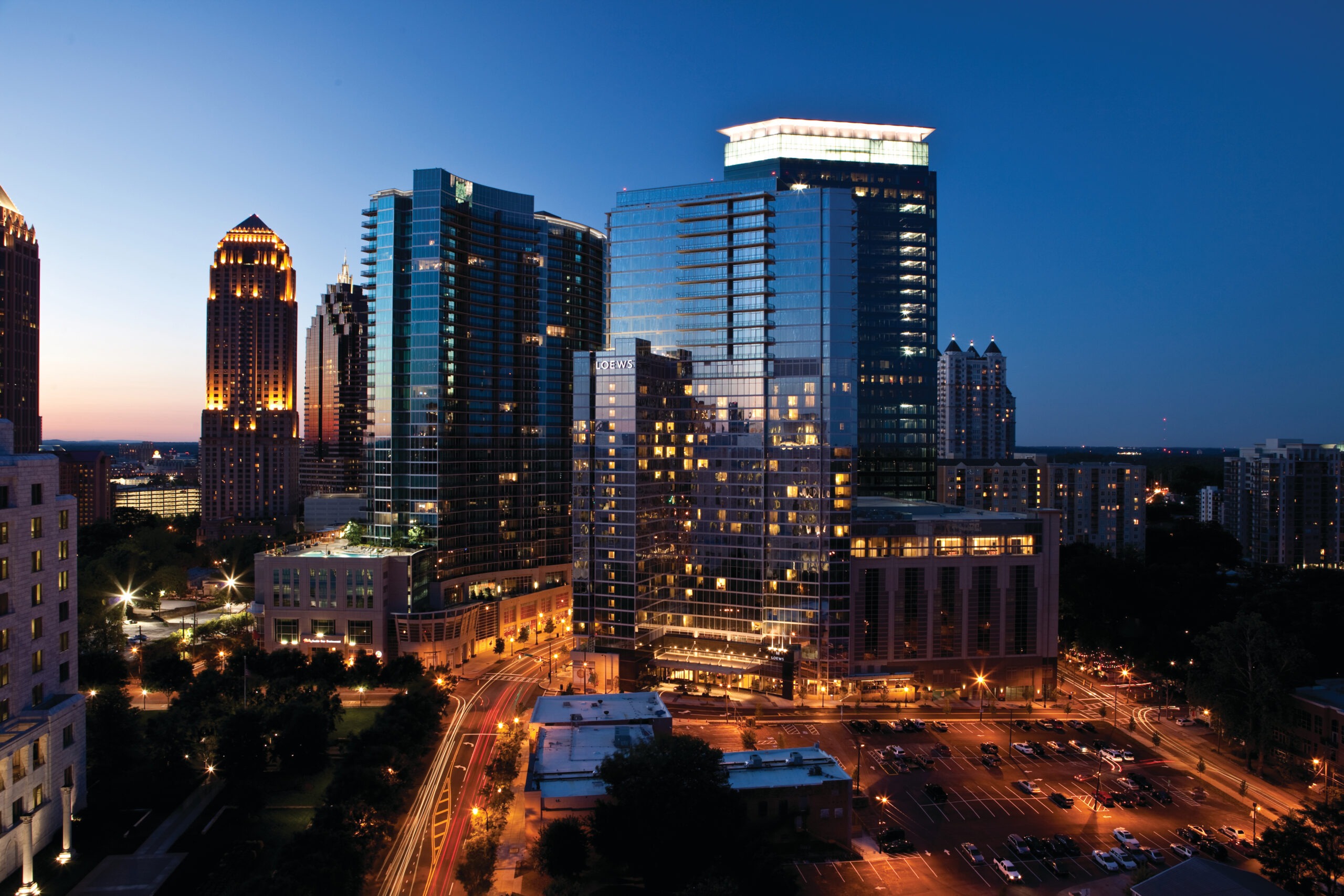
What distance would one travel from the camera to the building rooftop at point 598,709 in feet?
318

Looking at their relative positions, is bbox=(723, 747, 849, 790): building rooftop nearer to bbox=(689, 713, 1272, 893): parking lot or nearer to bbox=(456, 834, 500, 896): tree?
bbox=(689, 713, 1272, 893): parking lot

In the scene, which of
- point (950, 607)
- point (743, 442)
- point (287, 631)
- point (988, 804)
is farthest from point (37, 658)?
point (950, 607)

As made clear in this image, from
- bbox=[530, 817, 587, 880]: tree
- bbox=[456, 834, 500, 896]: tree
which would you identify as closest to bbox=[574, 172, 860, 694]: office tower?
bbox=[530, 817, 587, 880]: tree

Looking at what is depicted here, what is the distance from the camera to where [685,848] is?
68.8m

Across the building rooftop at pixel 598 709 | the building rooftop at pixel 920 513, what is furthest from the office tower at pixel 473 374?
the building rooftop at pixel 920 513

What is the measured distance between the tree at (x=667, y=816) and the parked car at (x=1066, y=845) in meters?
29.4

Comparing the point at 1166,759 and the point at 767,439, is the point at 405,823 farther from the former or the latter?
the point at 1166,759

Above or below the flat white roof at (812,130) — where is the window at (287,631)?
below

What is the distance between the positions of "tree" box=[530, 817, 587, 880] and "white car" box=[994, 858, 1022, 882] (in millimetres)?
35967

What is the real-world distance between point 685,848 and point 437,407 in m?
99.1

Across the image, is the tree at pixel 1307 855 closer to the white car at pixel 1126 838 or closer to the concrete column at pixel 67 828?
the white car at pixel 1126 838

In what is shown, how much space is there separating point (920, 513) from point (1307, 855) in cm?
7822

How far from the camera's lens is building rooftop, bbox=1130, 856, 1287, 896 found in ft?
191

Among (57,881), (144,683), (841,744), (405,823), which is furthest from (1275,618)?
(144,683)
